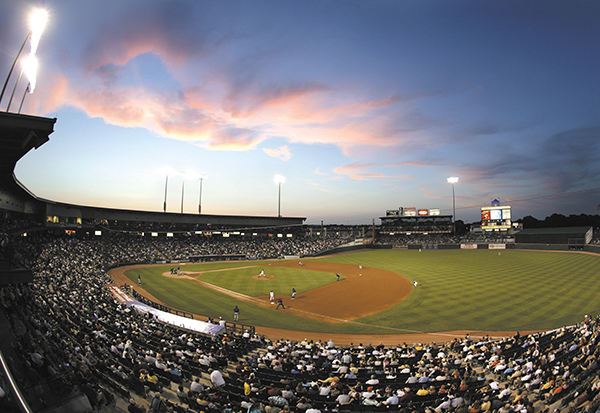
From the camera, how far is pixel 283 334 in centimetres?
1930

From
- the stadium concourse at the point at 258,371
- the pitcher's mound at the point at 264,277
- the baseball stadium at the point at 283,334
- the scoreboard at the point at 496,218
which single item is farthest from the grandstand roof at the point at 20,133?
the scoreboard at the point at 496,218

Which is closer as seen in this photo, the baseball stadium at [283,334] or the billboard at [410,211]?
the baseball stadium at [283,334]

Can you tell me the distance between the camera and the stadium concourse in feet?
25.7

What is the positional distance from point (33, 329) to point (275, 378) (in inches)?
391

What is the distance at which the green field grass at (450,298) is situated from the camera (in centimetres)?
2044

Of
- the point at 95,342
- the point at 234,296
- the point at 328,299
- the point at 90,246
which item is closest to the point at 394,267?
the point at 328,299

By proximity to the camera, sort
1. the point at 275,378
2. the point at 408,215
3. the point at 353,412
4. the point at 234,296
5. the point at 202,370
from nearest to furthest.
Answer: the point at 353,412 → the point at 275,378 → the point at 202,370 → the point at 234,296 → the point at 408,215

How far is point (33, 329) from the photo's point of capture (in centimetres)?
1100

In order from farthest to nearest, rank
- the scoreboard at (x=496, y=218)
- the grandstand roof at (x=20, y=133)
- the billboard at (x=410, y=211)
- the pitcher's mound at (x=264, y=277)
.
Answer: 1. the billboard at (x=410, y=211)
2. the scoreboard at (x=496, y=218)
3. the pitcher's mound at (x=264, y=277)
4. the grandstand roof at (x=20, y=133)

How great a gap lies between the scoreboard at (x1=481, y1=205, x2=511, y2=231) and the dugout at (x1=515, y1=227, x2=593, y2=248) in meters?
4.34

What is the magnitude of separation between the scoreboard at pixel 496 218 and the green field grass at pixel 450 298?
1618 inches

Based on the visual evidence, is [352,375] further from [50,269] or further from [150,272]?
[150,272]

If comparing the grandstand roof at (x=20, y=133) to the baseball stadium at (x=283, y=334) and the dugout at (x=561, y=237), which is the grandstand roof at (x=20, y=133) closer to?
the baseball stadium at (x=283, y=334)

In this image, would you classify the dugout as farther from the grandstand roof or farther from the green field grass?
the grandstand roof
